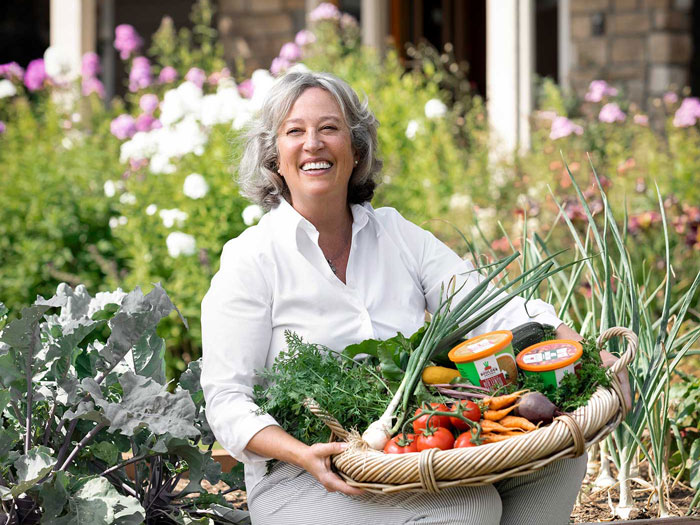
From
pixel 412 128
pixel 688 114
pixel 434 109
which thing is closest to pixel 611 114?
pixel 688 114

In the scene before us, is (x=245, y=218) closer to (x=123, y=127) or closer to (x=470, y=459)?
(x=123, y=127)

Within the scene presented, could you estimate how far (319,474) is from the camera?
187cm

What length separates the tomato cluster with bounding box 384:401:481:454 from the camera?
1.81 m

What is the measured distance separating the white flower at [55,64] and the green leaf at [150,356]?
4.25 m

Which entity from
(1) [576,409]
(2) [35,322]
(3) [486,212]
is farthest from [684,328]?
(2) [35,322]

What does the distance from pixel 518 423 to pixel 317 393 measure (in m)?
0.41

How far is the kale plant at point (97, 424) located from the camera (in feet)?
A: 6.52

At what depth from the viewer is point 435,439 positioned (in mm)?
1804

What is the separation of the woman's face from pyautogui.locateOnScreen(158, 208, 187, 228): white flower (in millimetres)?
1941

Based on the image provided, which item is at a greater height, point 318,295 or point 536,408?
point 318,295

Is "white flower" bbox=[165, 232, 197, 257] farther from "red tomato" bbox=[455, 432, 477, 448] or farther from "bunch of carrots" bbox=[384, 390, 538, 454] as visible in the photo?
"red tomato" bbox=[455, 432, 477, 448]

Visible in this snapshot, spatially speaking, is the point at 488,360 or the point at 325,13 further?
the point at 325,13

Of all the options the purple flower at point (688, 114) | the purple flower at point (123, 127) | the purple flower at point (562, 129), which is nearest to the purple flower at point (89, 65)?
the purple flower at point (123, 127)

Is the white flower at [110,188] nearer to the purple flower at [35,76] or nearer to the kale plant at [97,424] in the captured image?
the purple flower at [35,76]
